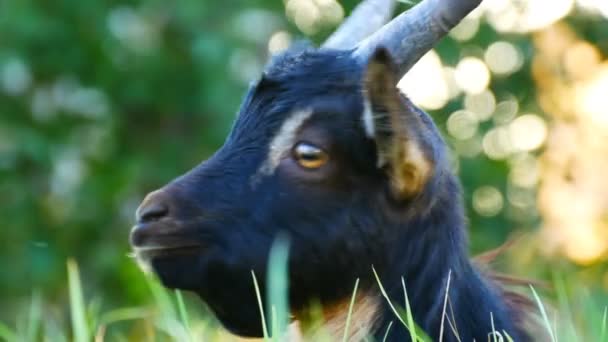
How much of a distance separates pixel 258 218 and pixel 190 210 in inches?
8.0

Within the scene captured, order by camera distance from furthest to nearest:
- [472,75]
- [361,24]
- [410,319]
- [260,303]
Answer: [472,75] → [361,24] → [260,303] → [410,319]

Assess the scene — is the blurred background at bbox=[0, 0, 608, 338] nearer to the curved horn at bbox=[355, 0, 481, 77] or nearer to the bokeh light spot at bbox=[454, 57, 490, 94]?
the bokeh light spot at bbox=[454, 57, 490, 94]

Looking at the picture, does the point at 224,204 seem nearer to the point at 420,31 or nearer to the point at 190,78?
the point at 420,31

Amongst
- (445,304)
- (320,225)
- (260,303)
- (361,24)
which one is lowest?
(445,304)

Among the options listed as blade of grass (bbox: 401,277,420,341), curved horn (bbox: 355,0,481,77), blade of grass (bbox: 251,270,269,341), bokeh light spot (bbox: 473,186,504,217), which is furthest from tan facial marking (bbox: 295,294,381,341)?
bokeh light spot (bbox: 473,186,504,217)

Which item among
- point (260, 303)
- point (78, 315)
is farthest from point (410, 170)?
point (78, 315)

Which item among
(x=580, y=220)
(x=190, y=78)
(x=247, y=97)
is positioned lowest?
(x=580, y=220)

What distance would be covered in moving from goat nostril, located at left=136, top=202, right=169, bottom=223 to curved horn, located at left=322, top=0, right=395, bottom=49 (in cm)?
107

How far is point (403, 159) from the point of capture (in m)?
4.34

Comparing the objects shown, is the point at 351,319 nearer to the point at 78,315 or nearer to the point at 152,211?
the point at 152,211

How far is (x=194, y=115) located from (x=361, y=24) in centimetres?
733

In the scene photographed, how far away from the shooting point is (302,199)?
4.38m

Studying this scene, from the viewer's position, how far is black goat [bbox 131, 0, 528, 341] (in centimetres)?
430

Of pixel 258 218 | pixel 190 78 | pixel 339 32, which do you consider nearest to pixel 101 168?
pixel 190 78
